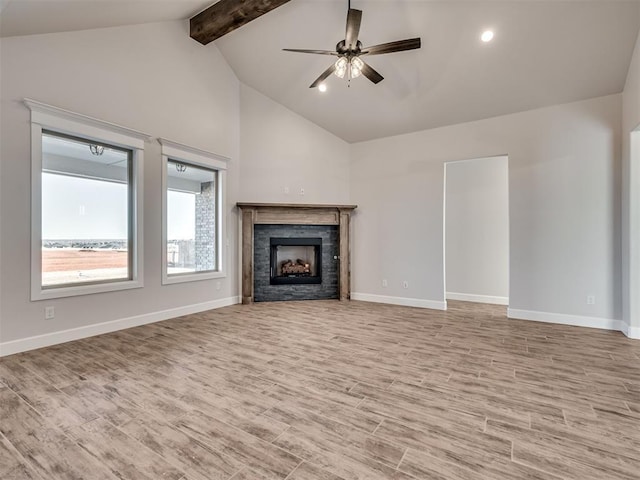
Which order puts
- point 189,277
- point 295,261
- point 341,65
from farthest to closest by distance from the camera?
point 295,261 < point 189,277 < point 341,65

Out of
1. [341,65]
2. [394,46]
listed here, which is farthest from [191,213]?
[394,46]

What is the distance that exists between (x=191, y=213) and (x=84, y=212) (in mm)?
1550

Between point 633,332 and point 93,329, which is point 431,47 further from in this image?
point 93,329

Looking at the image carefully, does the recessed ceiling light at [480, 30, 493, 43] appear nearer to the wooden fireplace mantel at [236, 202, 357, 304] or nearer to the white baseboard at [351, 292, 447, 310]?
the wooden fireplace mantel at [236, 202, 357, 304]

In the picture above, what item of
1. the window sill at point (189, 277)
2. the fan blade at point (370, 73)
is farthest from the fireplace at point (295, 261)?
the fan blade at point (370, 73)

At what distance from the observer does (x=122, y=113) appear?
4.08 m

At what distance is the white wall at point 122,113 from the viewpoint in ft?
10.5

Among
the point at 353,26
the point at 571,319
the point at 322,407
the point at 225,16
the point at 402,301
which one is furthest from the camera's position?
the point at 402,301

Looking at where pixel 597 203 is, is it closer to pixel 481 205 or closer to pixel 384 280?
pixel 481 205

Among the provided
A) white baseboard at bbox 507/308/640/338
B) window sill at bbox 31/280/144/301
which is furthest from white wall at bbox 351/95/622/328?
window sill at bbox 31/280/144/301

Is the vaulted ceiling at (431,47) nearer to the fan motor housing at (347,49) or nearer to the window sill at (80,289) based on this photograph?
the fan motor housing at (347,49)

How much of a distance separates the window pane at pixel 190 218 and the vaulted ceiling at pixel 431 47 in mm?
2019

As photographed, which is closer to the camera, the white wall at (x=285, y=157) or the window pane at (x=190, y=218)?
the window pane at (x=190, y=218)

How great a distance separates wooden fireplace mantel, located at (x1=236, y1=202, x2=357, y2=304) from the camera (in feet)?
18.9
